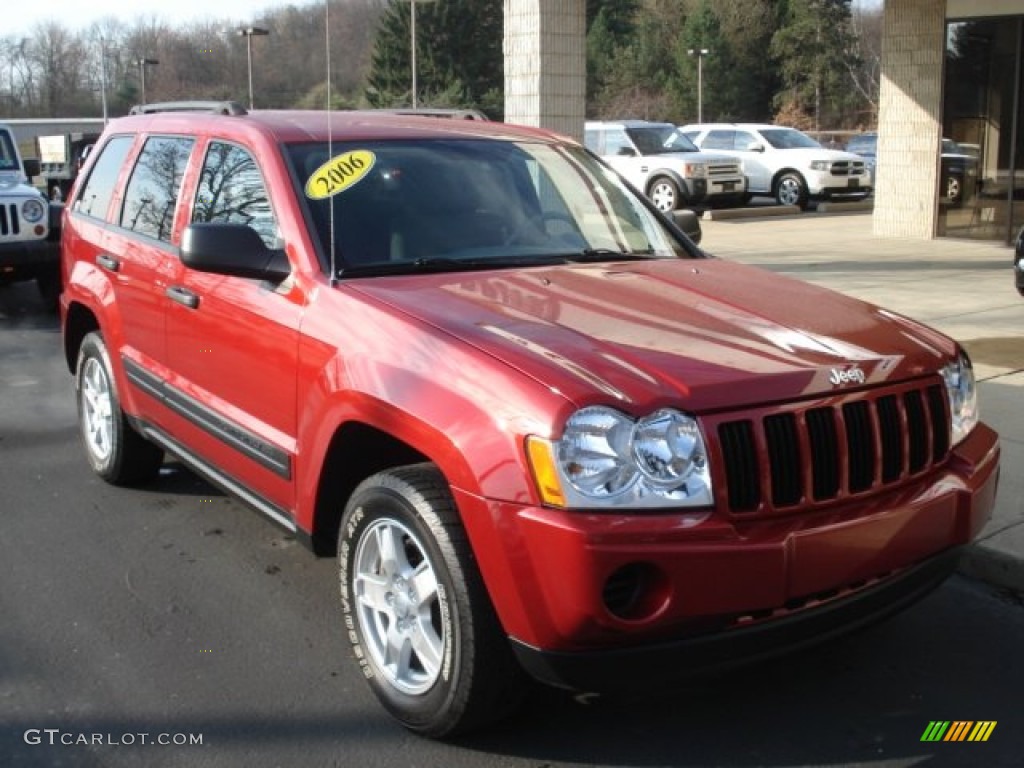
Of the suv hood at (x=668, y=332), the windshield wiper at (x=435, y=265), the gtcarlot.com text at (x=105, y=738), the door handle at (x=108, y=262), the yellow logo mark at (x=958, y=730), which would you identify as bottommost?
the yellow logo mark at (x=958, y=730)

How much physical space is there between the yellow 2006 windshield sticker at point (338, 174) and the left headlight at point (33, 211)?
350 inches

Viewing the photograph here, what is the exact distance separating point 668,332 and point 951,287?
918 centimetres

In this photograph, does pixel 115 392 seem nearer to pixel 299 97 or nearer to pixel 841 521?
pixel 841 521

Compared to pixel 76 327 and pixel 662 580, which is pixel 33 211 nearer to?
pixel 76 327

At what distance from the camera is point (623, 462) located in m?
2.89

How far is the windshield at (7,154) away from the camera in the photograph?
13109mm

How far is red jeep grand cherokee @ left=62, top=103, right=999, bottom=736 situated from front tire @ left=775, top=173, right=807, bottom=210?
779 inches

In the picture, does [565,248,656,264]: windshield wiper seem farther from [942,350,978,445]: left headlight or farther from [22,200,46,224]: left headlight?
[22,200,46,224]: left headlight

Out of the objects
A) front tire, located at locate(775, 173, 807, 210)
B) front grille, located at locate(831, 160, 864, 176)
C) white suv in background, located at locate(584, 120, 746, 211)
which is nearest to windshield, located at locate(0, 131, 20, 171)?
white suv in background, located at locate(584, 120, 746, 211)

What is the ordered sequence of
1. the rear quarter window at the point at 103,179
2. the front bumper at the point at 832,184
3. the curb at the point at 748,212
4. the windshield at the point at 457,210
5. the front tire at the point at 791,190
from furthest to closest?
the front tire at the point at 791,190 < the front bumper at the point at 832,184 < the curb at the point at 748,212 < the rear quarter window at the point at 103,179 < the windshield at the point at 457,210

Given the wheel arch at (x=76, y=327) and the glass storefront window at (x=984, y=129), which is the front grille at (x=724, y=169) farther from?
the wheel arch at (x=76, y=327)

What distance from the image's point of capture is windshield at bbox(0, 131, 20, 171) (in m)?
13.1

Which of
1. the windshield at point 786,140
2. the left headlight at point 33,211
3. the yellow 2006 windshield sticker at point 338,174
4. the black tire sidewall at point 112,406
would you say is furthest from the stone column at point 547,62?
the windshield at point 786,140

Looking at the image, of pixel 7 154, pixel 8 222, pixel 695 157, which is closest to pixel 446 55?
pixel 695 157
